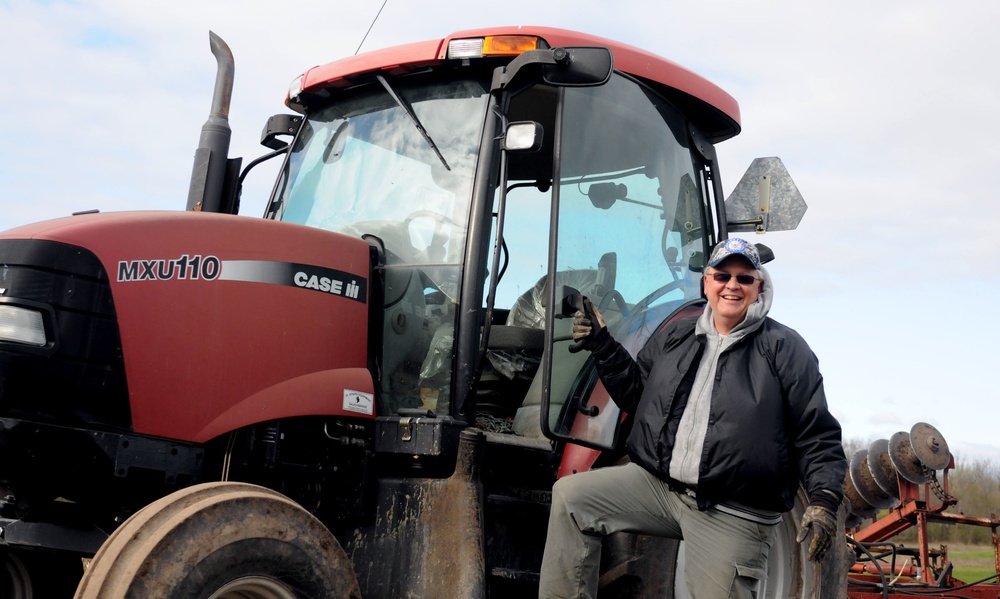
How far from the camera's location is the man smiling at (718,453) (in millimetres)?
3287

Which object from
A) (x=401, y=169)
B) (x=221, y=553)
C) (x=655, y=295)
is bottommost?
(x=221, y=553)

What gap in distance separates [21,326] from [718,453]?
214cm

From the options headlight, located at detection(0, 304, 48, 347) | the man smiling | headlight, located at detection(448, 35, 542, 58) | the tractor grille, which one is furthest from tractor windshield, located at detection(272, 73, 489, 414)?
headlight, located at detection(0, 304, 48, 347)

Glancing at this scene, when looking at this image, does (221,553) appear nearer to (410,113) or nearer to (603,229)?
(410,113)

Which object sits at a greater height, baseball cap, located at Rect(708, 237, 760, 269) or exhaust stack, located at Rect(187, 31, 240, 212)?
exhaust stack, located at Rect(187, 31, 240, 212)

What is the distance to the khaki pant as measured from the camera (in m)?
3.34

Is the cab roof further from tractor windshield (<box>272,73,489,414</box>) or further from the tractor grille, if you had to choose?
the tractor grille

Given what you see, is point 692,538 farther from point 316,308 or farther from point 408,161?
point 408,161

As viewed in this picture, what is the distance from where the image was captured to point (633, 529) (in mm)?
3566

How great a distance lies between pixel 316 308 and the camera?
3.66 meters

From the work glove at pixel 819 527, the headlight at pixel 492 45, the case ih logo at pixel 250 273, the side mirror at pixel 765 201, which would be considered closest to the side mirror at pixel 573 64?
the headlight at pixel 492 45

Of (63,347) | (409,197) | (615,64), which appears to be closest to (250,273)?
(63,347)

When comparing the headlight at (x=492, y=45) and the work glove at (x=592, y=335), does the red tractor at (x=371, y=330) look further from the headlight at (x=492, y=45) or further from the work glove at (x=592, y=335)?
the work glove at (x=592, y=335)

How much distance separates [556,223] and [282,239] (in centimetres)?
102
